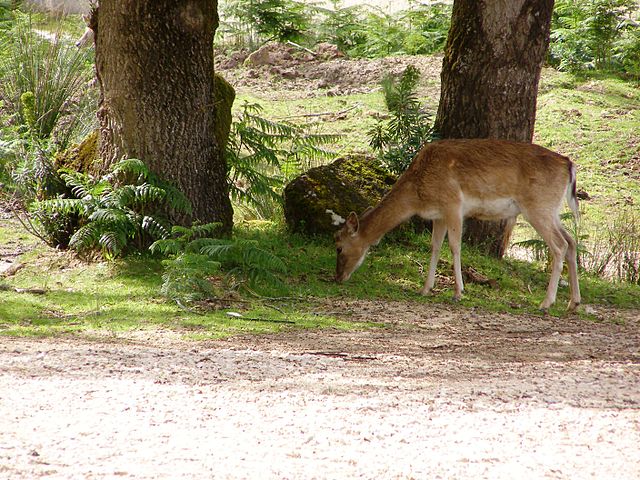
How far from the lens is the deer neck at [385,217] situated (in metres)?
9.91

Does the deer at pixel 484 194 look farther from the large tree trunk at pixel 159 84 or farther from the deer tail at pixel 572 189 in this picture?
the large tree trunk at pixel 159 84

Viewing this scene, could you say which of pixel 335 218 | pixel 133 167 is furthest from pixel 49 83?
pixel 335 218

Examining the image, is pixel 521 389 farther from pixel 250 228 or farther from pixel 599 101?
pixel 599 101

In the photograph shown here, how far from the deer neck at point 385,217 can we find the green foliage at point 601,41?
38.7 ft

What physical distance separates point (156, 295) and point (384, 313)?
7.30 ft

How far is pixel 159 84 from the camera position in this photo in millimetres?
9344

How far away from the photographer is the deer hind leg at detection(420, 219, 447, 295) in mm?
9773

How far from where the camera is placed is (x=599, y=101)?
61.3 feet

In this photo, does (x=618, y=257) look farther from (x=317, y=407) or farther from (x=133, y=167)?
(x=317, y=407)

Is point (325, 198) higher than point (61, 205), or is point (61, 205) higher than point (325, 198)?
point (61, 205)

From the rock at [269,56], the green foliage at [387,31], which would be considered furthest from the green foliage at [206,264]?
the green foliage at [387,31]

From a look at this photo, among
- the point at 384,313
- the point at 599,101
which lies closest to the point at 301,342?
the point at 384,313

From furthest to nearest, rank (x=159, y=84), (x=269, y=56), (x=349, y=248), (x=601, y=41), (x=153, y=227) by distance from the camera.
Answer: (x=269, y=56)
(x=601, y=41)
(x=349, y=248)
(x=159, y=84)
(x=153, y=227)

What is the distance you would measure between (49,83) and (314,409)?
29.6 feet
